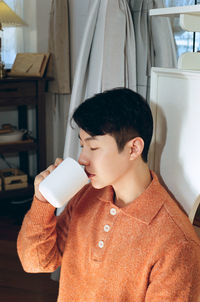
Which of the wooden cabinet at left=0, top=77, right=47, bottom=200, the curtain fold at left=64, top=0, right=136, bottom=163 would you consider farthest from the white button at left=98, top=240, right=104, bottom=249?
the wooden cabinet at left=0, top=77, right=47, bottom=200

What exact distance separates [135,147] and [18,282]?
55.0 inches

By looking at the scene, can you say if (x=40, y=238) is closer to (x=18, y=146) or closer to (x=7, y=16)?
(x=18, y=146)

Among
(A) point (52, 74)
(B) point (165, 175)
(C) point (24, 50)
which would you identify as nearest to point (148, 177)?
(B) point (165, 175)

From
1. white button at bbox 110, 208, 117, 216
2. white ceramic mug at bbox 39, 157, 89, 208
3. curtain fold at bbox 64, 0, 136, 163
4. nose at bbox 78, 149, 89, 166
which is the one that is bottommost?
white button at bbox 110, 208, 117, 216

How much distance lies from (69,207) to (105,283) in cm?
28

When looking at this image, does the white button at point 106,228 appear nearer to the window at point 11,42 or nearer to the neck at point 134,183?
the neck at point 134,183

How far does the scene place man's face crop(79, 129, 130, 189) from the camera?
1114mm

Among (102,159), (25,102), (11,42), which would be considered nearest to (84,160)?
(102,159)

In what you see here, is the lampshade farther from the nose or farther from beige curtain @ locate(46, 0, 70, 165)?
the nose

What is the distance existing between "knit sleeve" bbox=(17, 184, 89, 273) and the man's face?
19 cm

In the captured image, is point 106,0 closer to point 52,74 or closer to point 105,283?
point 105,283

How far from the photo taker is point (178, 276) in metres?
1.01

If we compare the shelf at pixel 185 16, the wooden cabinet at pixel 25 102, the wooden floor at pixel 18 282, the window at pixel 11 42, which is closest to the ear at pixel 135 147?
the shelf at pixel 185 16

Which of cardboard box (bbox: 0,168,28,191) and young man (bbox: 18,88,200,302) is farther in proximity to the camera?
cardboard box (bbox: 0,168,28,191)
